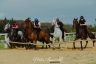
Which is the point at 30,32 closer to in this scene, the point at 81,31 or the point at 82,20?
the point at 81,31

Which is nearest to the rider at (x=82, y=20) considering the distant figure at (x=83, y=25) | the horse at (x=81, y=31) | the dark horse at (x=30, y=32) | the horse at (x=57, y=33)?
the distant figure at (x=83, y=25)

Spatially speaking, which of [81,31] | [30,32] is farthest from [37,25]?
[81,31]

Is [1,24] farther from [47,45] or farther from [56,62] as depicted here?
[56,62]

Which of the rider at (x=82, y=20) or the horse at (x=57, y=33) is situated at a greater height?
the rider at (x=82, y=20)

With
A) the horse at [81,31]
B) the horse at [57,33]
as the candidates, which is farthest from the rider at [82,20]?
the horse at [57,33]

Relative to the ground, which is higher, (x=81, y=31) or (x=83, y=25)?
(x=83, y=25)

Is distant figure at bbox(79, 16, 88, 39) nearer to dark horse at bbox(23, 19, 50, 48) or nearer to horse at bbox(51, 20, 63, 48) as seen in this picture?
horse at bbox(51, 20, 63, 48)

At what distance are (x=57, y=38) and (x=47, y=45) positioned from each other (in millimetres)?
1602

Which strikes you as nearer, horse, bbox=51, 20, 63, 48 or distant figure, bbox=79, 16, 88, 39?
distant figure, bbox=79, 16, 88, 39

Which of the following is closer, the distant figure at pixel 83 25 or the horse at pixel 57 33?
the distant figure at pixel 83 25

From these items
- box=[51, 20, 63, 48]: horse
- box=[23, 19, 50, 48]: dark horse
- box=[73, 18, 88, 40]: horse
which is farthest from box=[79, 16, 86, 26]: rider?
box=[23, 19, 50, 48]: dark horse

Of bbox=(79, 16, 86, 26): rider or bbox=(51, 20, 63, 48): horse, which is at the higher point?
bbox=(79, 16, 86, 26): rider

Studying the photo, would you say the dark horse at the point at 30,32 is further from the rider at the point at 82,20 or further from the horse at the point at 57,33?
the rider at the point at 82,20

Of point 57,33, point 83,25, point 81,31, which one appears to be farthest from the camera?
point 57,33
